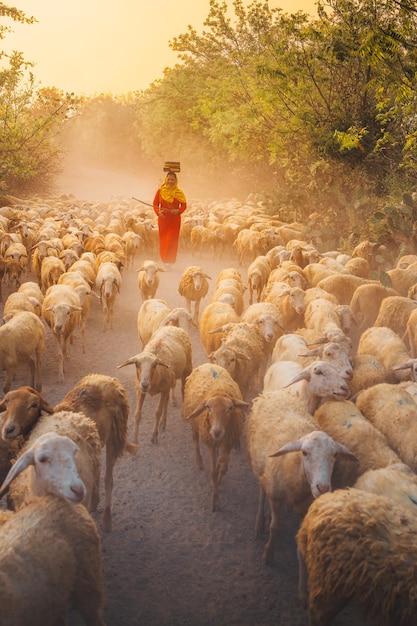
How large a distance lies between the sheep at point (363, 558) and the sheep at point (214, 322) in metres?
4.77

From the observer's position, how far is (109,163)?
199ft

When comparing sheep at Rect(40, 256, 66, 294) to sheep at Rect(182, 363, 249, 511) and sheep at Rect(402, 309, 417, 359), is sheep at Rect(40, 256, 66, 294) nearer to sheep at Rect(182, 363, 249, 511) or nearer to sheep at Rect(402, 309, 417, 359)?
sheep at Rect(182, 363, 249, 511)

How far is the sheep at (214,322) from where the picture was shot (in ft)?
27.4

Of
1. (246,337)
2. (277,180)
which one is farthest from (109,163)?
(246,337)

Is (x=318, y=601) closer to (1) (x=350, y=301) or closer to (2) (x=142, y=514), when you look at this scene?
(2) (x=142, y=514)

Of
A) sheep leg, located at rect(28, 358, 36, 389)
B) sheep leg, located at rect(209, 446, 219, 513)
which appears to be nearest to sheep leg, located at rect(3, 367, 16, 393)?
sheep leg, located at rect(28, 358, 36, 389)

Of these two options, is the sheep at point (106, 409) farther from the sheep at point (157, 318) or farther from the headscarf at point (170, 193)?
the headscarf at point (170, 193)

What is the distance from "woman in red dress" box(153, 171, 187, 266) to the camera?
1403 cm

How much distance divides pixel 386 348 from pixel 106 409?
15.0 feet

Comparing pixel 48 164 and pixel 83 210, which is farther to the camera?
pixel 48 164

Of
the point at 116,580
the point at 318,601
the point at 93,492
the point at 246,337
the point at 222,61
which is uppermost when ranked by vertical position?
the point at 222,61

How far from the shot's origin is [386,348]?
7.40 meters

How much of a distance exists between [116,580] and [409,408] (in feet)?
11.8

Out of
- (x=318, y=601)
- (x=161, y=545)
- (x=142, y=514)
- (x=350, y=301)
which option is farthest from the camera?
(x=350, y=301)
